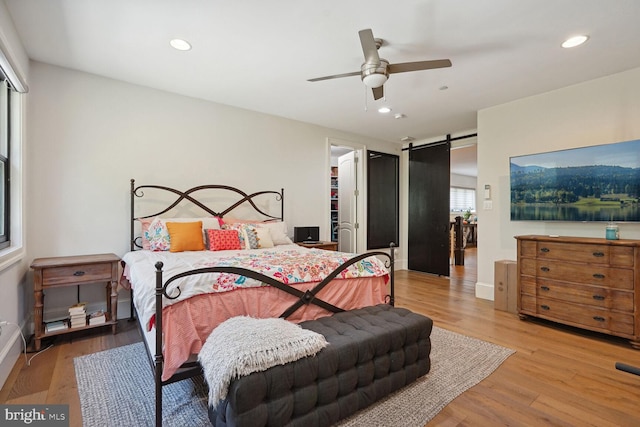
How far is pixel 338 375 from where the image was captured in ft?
5.38

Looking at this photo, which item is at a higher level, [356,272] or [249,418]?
[356,272]

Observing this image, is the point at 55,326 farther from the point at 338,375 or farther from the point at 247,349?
the point at 338,375

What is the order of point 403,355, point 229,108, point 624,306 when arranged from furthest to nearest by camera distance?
1. point 229,108
2. point 624,306
3. point 403,355

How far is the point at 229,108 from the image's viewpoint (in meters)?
4.15

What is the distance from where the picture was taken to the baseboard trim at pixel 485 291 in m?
4.16

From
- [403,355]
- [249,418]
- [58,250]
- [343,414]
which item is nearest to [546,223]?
[403,355]

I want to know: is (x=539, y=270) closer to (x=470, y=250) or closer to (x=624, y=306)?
(x=624, y=306)

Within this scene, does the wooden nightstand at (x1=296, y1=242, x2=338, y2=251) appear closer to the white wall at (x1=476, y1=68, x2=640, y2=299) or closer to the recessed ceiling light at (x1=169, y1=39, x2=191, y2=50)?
the white wall at (x1=476, y1=68, x2=640, y2=299)

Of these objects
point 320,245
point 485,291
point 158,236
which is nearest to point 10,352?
point 158,236

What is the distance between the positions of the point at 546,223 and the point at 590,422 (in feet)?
8.30

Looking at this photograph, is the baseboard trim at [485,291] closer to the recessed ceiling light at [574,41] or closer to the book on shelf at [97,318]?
the recessed ceiling light at [574,41]

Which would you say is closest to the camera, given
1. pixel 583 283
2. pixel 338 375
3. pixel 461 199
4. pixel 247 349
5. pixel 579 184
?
pixel 247 349

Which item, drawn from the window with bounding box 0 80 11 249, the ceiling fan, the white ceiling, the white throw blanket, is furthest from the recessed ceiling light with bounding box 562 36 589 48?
the window with bounding box 0 80 11 249

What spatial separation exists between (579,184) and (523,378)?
232 centimetres
